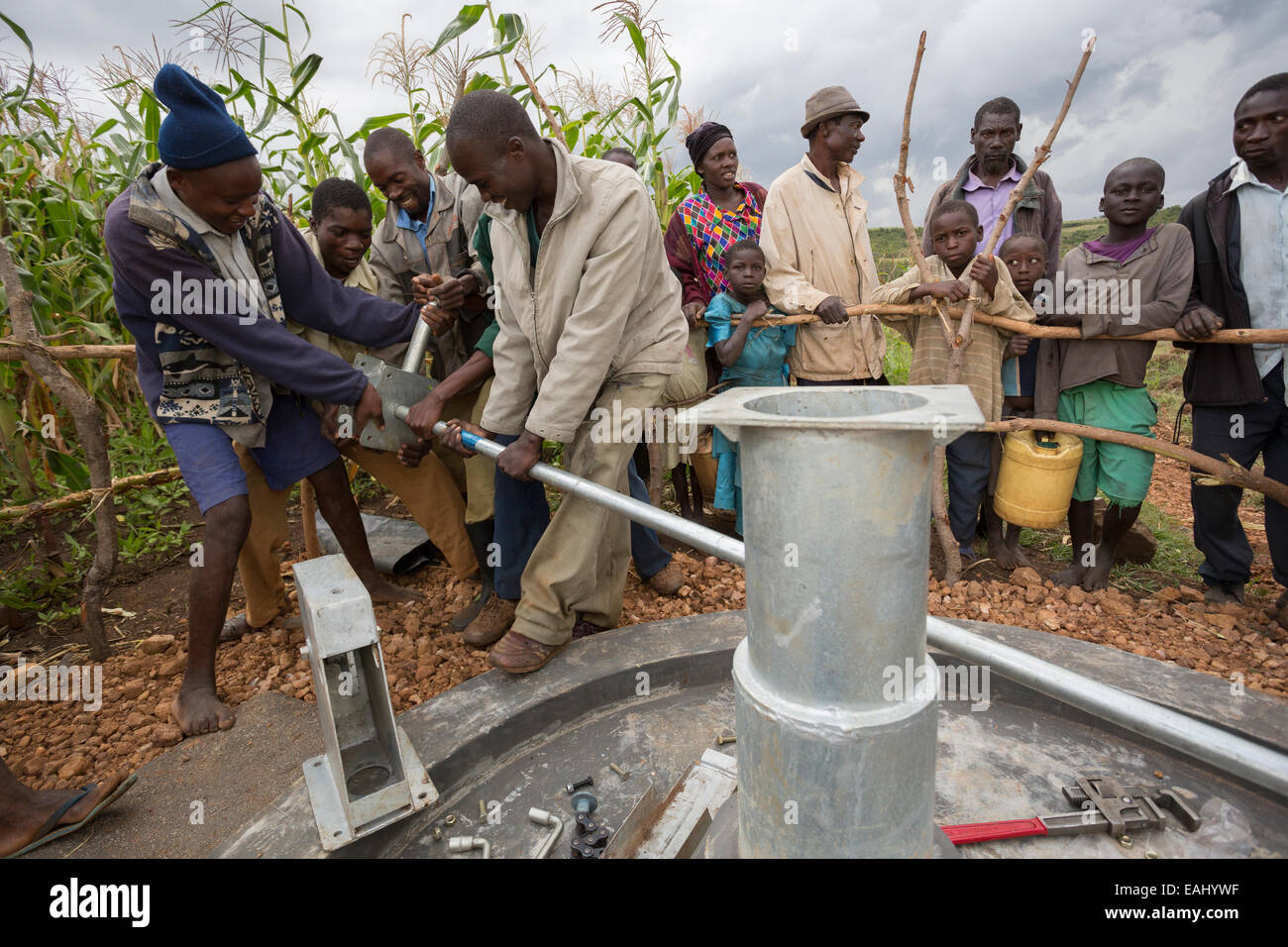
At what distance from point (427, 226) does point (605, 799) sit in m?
2.46

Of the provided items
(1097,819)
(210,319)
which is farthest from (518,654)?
(1097,819)

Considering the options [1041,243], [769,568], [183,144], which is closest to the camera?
[769,568]

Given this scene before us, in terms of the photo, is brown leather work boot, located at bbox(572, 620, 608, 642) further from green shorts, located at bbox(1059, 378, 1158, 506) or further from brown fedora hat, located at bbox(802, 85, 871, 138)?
brown fedora hat, located at bbox(802, 85, 871, 138)

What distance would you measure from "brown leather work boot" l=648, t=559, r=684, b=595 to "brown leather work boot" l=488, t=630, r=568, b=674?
3.01 ft

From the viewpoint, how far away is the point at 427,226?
3.11 meters

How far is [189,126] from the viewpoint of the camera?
2115 millimetres

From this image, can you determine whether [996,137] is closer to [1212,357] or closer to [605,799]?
[1212,357]

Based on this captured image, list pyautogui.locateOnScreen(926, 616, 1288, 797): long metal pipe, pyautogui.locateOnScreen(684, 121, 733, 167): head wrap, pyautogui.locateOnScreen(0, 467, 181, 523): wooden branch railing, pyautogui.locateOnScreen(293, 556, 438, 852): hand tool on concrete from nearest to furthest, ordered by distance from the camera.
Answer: pyautogui.locateOnScreen(926, 616, 1288, 797): long metal pipe, pyautogui.locateOnScreen(293, 556, 438, 852): hand tool on concrete, pyautogui.locateOnScreen(0, 467, 181, 523): wooden branch railing, pyautogui.locateOnScreen(684, 121, 733, 167): head wrap

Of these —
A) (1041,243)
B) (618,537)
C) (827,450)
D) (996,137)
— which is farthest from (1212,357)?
(827,450)

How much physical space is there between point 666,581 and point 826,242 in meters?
1.86

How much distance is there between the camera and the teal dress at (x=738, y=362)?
3549 millimetres

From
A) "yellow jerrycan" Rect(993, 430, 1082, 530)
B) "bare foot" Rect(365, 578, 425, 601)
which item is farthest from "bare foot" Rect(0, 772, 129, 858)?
"yellow jerrycan" Rect(993, 430, 1082, 530)

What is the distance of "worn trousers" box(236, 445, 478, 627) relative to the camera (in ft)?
9.26

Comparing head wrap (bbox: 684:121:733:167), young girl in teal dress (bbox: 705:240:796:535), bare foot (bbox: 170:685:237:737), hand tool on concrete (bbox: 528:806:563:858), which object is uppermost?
head wrap (bbox: 684:121:733:167)
